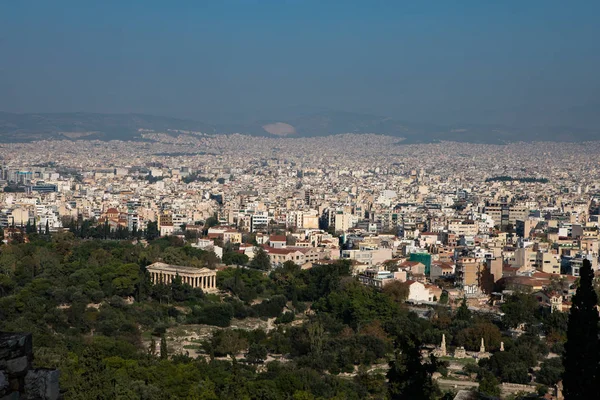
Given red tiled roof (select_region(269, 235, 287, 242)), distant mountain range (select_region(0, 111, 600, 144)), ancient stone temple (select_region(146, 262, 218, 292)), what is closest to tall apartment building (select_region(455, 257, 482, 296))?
ancient stone temple (select_region(146, 262, 218, 292))

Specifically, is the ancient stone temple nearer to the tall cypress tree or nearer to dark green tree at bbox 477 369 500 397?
dark green tree at bbox 477 369 500 397

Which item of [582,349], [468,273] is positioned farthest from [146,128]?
[582,349]

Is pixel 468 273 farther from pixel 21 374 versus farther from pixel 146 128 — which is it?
pixel 146 128

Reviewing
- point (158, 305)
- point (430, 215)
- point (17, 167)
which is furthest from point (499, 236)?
point (17, 167)

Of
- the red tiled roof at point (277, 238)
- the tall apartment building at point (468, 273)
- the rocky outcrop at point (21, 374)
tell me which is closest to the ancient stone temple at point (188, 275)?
the tall apartment building at point (468, 273)

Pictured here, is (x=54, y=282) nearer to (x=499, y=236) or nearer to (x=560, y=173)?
(x=499, y=236)

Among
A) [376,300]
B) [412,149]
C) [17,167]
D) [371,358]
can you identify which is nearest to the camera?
[371,358]
